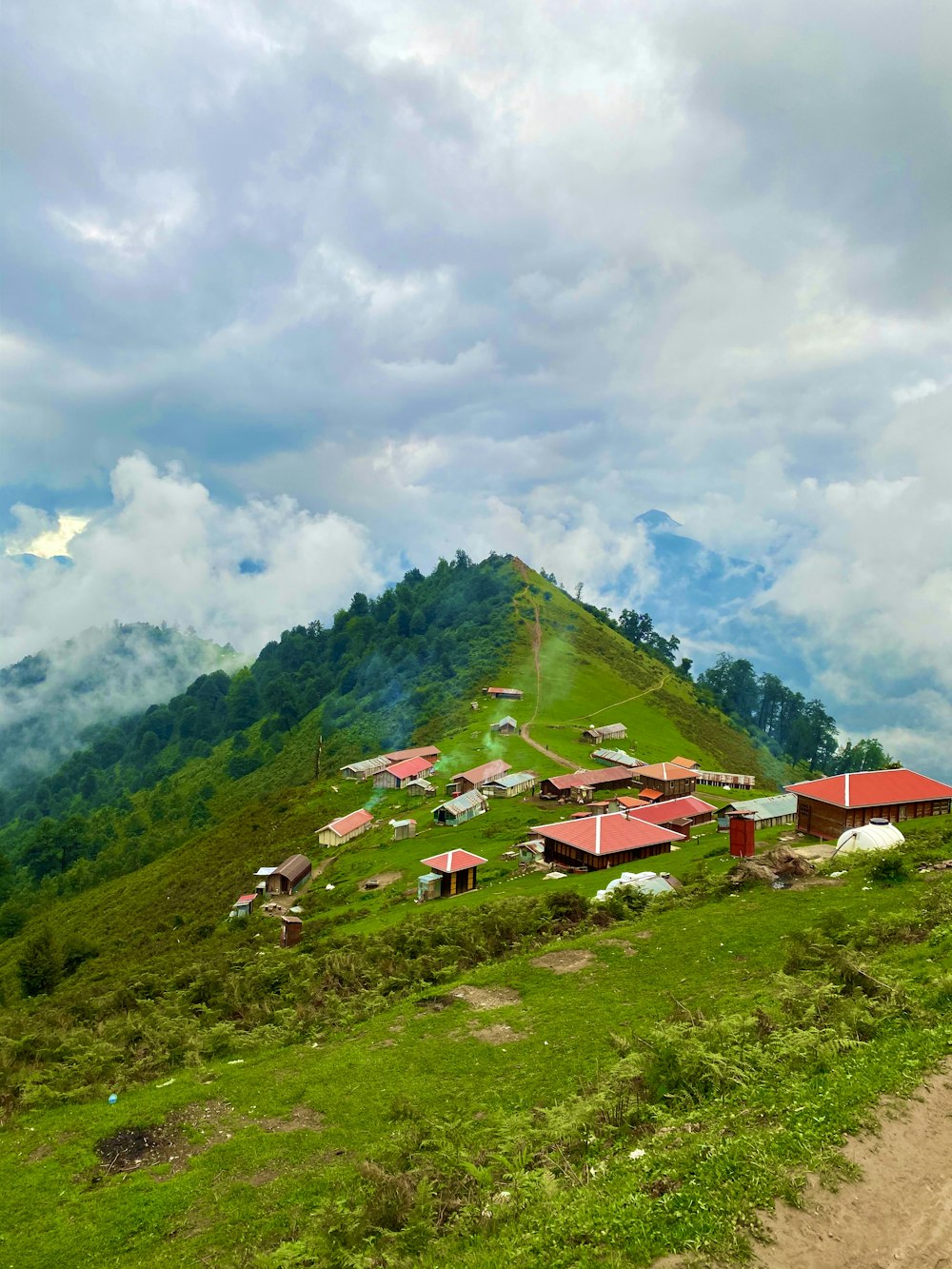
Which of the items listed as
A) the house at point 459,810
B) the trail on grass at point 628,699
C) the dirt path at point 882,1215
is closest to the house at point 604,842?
the house at point 459,810

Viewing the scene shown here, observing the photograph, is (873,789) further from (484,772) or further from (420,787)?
(420,787)

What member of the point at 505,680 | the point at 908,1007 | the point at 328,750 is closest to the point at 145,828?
the point at 328,750

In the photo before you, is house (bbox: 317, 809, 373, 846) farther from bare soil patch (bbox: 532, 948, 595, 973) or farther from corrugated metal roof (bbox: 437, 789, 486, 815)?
bare soil patch (bbox: 532, 948, 595, 973)

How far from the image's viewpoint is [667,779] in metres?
85.2

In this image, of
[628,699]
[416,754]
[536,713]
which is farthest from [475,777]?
[628,699]

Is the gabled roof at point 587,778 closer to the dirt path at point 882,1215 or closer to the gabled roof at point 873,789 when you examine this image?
the gabled roof at point 873,789

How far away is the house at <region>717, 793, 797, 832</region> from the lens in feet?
193

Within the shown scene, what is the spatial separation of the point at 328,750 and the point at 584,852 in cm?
8756

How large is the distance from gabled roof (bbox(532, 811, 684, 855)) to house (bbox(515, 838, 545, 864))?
2.55 m

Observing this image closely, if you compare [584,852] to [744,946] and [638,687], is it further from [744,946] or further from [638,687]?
[638,687]

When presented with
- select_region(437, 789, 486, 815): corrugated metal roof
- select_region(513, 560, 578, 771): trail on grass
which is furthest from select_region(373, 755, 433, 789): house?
select_region(513, 560, 578, 771): trail on grass

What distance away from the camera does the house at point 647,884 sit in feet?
119

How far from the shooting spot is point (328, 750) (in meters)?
131

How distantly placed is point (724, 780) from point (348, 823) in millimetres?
55045
